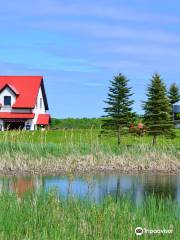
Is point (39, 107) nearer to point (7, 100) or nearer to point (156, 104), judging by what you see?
point (7, 100)

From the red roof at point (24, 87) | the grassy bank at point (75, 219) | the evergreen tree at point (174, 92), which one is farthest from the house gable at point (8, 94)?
the grassy bank at point (75, 219)

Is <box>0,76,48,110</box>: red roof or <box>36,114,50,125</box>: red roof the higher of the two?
<box>0,76,48,110</box>: red roof

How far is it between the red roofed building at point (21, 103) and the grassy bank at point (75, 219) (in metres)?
42.0

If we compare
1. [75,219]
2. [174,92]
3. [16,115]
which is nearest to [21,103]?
[16,115]

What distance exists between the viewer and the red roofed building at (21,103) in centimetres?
5338

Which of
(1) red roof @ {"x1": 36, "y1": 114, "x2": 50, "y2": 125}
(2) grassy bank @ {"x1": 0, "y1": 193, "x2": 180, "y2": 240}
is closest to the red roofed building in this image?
(1) red roof @ {"x1": 36, "y1": 114, "x2": 50, "y2": 125}

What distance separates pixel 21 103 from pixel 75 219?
44.4m

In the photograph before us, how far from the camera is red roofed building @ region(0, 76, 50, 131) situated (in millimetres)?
53375

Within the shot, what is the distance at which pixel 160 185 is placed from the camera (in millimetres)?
21109

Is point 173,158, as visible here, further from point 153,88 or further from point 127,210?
point 153,88

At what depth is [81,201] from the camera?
1154 centimetres

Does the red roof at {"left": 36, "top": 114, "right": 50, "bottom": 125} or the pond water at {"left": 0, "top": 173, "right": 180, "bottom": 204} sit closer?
the pond water at {"left": 0, "top": 173, "right": 180, "bottom": 204}

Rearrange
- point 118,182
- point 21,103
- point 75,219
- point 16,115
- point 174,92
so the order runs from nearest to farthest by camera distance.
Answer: point 75,219, point 118,182, point 16,115, point 21,103, point 174,92

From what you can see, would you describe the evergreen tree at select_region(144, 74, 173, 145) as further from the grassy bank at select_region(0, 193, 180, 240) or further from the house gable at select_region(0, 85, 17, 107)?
the grassy bank at select_region(0, 193, 180, 240)
